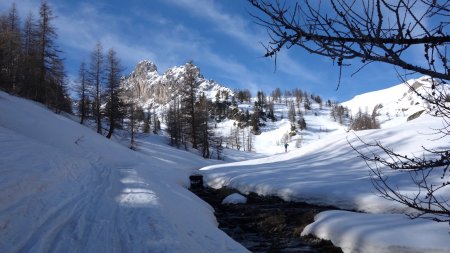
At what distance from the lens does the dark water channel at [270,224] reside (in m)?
8.77

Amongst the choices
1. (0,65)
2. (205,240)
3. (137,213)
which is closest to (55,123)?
(0,65)

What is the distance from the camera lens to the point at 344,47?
269 cm

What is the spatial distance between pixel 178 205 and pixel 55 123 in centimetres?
1827

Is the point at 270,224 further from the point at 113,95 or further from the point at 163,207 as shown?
Answer: the point at 113,95

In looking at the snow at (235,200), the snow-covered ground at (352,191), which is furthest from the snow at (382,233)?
the snow at (235,200)

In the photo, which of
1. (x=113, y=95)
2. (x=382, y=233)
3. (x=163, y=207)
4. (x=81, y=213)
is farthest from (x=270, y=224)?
(x=113, y=95)

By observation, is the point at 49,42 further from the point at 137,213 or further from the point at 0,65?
the point at 137,213

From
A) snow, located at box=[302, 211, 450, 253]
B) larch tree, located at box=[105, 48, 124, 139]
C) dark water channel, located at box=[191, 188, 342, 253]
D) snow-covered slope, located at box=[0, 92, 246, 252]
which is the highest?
larch tree, located at box=[105, 48, 124, 139]

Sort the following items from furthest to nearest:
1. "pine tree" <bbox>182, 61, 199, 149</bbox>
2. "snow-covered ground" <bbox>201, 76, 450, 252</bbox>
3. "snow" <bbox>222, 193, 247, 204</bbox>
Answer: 1. "pine tree" <bbox>182, 61, 199, 149</bbox>
2. "snow" <bbox>222, 193, 247, 204</bbox>
3. "snow-covered ground" <bbox>201, 76, 450, 252</bbox>

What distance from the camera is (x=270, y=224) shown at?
11062mm

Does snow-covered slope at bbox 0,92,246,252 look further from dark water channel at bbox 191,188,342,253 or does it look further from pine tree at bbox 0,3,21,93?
pine tree at bbox 0,3,21,93

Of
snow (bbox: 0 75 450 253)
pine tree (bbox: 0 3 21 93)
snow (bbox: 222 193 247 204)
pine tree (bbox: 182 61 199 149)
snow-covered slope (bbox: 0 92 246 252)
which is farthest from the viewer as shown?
pine tree (bbox: 182 61 199 149)

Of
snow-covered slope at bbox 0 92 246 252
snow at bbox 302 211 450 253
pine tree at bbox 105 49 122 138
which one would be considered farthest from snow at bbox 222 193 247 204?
pine tree at bbox 105 49 122 138

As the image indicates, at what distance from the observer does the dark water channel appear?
877 centimetres
